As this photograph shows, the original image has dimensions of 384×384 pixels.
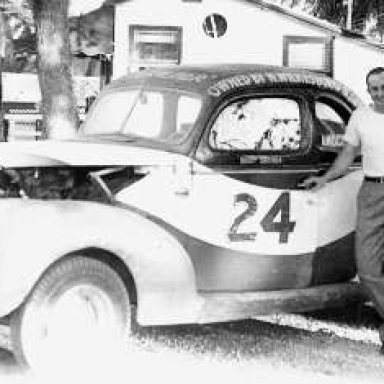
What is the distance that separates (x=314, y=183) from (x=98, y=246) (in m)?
1.76

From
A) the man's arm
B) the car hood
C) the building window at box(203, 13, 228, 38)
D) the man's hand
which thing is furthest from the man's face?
the building window at box(203, 13, 228, 38)

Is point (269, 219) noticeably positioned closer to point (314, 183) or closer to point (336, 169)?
point (314, 183)

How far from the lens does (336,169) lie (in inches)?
260

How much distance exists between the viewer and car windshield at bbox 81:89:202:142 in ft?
21.3

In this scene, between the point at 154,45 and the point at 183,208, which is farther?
the point at 154,45

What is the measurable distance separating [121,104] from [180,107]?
2.04ft

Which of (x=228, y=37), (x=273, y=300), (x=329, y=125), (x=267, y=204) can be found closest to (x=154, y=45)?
(x=228, y=37)

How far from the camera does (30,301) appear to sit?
532cm

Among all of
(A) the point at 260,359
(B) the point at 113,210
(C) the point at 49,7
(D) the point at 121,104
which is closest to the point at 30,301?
(B) the point at 113,210

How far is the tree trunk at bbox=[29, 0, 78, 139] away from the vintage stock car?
4.87m

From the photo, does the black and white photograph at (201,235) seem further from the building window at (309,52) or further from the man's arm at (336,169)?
the building window at (309,52)

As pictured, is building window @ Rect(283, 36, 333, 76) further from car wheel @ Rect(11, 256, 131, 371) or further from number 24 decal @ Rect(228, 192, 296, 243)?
car wheel @ Rect(11, 256, 131, 371)

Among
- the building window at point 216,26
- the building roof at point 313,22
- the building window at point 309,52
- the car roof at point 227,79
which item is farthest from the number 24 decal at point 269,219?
the building window at point 309,52

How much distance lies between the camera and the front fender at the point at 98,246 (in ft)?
17.2
